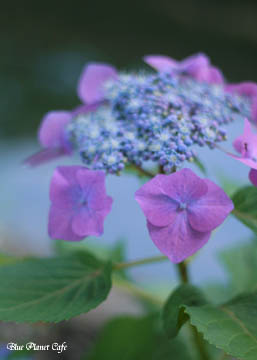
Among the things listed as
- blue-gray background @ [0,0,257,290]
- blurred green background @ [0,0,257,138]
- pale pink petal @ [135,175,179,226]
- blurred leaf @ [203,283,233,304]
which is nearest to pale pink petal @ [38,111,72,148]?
pale pink petal @ [135,175,179,226]

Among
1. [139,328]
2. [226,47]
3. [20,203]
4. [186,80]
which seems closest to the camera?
[186,80]

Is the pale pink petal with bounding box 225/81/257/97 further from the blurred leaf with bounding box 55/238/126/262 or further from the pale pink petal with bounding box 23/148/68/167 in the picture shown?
the blurred leaf with bounding box 55/238/126/262

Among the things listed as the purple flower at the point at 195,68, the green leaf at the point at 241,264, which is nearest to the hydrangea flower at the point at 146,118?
the purple flower at the point at 195,68

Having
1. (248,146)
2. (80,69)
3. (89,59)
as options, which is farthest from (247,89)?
(89,59)

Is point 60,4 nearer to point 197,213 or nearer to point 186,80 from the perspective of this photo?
point 186,80

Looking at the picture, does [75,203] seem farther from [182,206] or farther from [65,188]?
[182,206]

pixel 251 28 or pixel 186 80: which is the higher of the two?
pixel 186 80

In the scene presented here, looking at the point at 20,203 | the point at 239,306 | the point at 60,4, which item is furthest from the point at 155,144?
the point at 60,4
